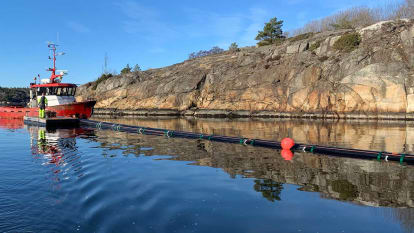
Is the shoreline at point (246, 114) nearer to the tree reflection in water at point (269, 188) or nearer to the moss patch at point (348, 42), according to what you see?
the moss patch at point (348, 42)

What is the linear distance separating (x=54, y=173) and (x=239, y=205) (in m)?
7.00

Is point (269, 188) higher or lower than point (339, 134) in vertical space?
lower

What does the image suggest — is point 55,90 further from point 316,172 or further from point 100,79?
point 100,79

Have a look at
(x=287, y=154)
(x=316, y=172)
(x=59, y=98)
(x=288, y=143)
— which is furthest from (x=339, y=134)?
(x=59, y=98)

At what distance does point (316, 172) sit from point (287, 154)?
4043 mm

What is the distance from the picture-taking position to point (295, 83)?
2264 inches

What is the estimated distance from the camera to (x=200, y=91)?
7206 cm

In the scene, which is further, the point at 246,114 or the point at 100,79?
the point at 100,79

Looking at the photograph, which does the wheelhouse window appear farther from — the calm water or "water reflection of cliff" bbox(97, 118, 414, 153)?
the calm water

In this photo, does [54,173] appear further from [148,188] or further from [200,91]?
[200,91]

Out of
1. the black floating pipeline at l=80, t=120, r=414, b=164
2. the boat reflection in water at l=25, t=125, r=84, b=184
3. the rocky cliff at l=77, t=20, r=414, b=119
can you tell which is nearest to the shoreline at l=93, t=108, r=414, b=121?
the rocky cliff at l=77, t=20, r=414, b=119

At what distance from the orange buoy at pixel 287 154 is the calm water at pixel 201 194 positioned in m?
0.53

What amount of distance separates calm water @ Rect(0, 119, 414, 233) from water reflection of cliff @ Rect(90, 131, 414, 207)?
0.04 metres

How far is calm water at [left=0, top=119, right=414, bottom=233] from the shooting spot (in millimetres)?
6574
